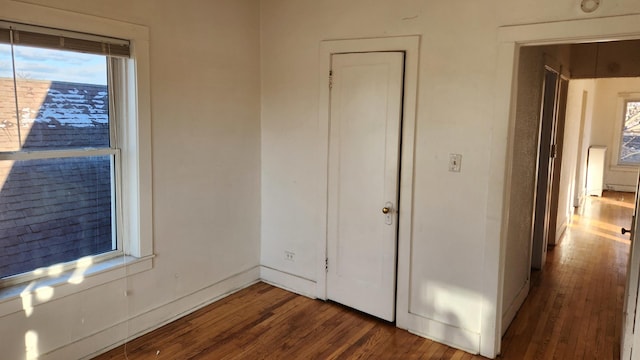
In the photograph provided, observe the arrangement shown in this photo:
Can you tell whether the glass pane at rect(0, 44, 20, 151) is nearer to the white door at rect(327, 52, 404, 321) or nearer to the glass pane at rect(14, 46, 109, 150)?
the glass pane at rect(14, 46, 109, 150)

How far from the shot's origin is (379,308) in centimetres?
351

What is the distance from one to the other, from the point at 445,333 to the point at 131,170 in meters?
2.47

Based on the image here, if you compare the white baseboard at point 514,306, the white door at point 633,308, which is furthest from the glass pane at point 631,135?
the white door at point 633,308

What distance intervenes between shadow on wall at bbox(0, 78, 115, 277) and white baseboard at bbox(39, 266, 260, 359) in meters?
0.54

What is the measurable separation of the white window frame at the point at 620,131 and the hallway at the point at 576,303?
4.35 metres

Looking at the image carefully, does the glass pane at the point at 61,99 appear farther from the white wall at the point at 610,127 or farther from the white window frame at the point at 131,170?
the white wall at the point at 610,127

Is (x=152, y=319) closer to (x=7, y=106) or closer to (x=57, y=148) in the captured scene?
(x=57, y=148)

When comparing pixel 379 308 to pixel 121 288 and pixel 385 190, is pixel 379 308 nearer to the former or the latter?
pixel 385 190

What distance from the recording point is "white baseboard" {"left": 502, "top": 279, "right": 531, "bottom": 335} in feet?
11.3

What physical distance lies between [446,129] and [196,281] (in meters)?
2.26

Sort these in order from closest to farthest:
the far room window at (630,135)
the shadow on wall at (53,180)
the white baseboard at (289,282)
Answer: the shadow on wall at (53,180)
the white baseboard at (289,282)
the far room window at (630,135)

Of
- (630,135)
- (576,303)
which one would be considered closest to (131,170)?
(576,303)

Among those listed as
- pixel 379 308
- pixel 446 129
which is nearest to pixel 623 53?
pixel 446 129

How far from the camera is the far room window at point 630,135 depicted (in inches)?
384
